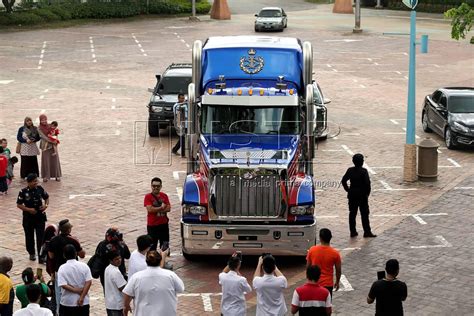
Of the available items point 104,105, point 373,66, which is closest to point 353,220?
point 104,105

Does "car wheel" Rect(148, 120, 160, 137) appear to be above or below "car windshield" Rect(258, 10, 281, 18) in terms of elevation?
below

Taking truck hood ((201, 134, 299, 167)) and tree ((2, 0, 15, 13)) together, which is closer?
truck hood ((201, 134, 299, 167))

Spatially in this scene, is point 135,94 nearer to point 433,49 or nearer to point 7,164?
point 7,164

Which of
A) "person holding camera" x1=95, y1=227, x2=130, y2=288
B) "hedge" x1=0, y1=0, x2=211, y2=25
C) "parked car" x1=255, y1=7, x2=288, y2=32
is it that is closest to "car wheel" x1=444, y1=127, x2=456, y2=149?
"person holding camera" x1=95, y1=227, x2=130, y2=288

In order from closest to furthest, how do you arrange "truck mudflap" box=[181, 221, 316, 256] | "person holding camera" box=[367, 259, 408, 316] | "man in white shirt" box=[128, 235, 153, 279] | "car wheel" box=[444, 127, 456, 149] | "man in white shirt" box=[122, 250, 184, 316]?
1. "man in white shirt" box=[122, 250, 184, 316]
2. "person holding camera" box=[367, 259, 408, 316]
3. "man in white shirt" box=[128, 235, 153, 279]
4. "truck mudflap" box=[181, 221, 316, 256]
5. "car wheel" box=[444, 127, 456, 149]

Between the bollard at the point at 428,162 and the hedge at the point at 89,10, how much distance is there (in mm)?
38823

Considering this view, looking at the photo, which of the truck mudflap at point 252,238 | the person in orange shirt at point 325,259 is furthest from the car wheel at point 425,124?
the person in orange shirt at point 325,259

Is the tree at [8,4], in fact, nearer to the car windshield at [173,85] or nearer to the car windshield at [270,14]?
the car windshield at [270,14]

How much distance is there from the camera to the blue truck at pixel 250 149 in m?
16.5

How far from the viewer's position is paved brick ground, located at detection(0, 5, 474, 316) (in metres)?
17.4

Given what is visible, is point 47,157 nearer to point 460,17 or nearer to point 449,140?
point 460,17

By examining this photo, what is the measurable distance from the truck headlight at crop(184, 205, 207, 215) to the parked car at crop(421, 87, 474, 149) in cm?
1182

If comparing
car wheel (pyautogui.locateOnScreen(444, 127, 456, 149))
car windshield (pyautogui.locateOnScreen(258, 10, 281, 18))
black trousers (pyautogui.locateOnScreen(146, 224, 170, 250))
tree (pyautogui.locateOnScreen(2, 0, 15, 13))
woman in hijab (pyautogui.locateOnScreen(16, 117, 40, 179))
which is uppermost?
tree (pyautogui.locateOnScreen(2, 0, 15, 13))

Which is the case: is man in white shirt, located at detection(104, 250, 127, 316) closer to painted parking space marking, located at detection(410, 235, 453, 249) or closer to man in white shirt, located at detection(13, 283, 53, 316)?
man in white shirt, located at detection(13, 283, 53, 316)
